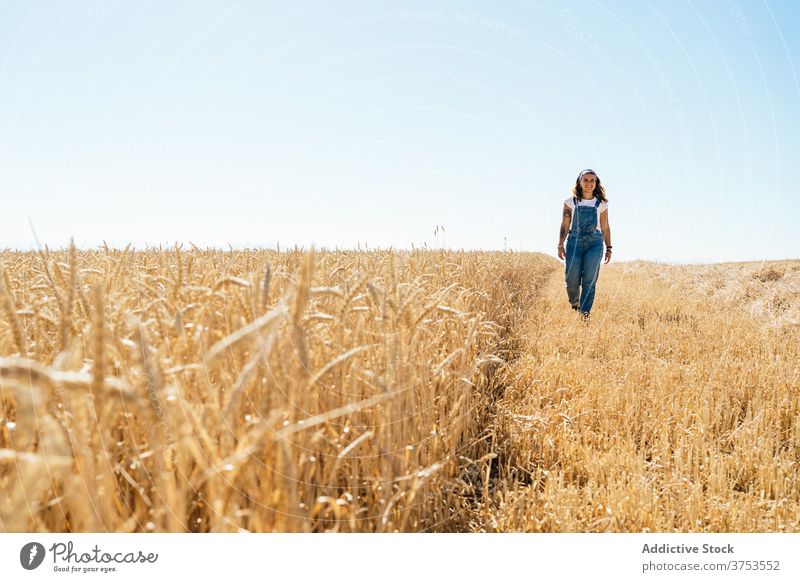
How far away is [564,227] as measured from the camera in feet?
21.1

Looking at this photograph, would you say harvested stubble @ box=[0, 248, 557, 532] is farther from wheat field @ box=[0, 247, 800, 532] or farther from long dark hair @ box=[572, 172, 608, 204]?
long dark hair @ box=[572, 172, 608, 204]

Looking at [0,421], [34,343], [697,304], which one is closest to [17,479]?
[0,421]

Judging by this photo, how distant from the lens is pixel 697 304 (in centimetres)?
749

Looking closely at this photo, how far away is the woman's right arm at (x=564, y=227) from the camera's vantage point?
6.35 m

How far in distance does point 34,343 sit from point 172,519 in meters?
0.92

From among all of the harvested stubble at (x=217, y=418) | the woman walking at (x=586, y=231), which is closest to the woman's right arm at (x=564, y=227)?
the woman walking at (x=586, y=231)

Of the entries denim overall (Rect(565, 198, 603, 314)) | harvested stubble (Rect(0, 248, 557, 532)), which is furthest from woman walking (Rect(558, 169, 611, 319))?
harvested stubble (Rect(0, 248, 557, 532))

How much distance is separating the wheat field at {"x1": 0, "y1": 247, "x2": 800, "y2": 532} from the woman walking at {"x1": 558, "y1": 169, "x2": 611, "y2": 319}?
2264 millimetres

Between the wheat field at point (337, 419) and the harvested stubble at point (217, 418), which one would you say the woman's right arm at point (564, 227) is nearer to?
the wheat field at point (337, 419)

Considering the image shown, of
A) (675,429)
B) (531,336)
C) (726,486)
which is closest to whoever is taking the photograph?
(726,486)

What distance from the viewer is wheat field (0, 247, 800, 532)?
1067 millimetres

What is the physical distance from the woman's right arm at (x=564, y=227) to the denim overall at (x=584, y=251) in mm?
97
